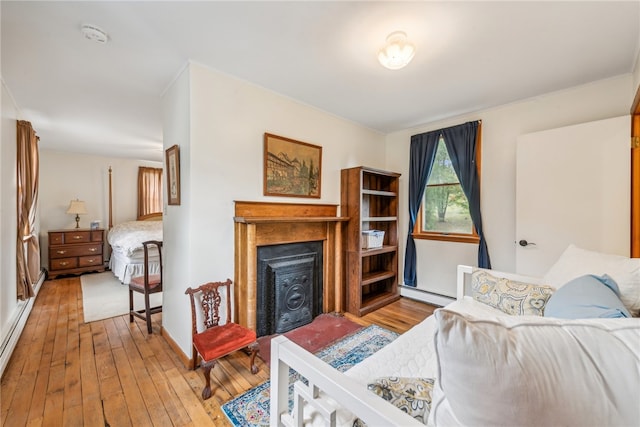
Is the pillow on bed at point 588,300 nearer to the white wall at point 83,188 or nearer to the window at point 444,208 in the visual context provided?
the window at point 444,208

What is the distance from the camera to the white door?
83.5 inches

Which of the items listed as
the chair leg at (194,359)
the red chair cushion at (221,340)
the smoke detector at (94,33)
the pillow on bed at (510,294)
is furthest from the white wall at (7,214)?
the pillow on bed at (510,294)

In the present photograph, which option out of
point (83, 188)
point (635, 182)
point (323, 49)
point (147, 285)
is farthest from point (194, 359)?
point (83, 188)

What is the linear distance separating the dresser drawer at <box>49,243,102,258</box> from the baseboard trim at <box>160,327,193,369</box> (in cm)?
364

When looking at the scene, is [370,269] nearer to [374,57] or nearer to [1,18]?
[374,57]

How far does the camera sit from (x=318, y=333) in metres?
2.61

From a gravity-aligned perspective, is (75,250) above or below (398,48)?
below

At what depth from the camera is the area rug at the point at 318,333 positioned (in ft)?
7.73

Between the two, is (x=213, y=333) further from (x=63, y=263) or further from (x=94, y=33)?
(x=63, y=263)

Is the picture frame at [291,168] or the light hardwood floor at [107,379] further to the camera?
the picture frame at [291,168]

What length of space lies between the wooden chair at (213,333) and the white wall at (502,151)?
252 cm

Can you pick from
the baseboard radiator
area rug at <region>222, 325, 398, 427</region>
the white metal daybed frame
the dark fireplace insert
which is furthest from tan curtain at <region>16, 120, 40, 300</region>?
the white metal daybed frame

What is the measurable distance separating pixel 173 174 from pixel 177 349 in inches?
60.2

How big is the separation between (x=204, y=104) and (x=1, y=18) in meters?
1.19
